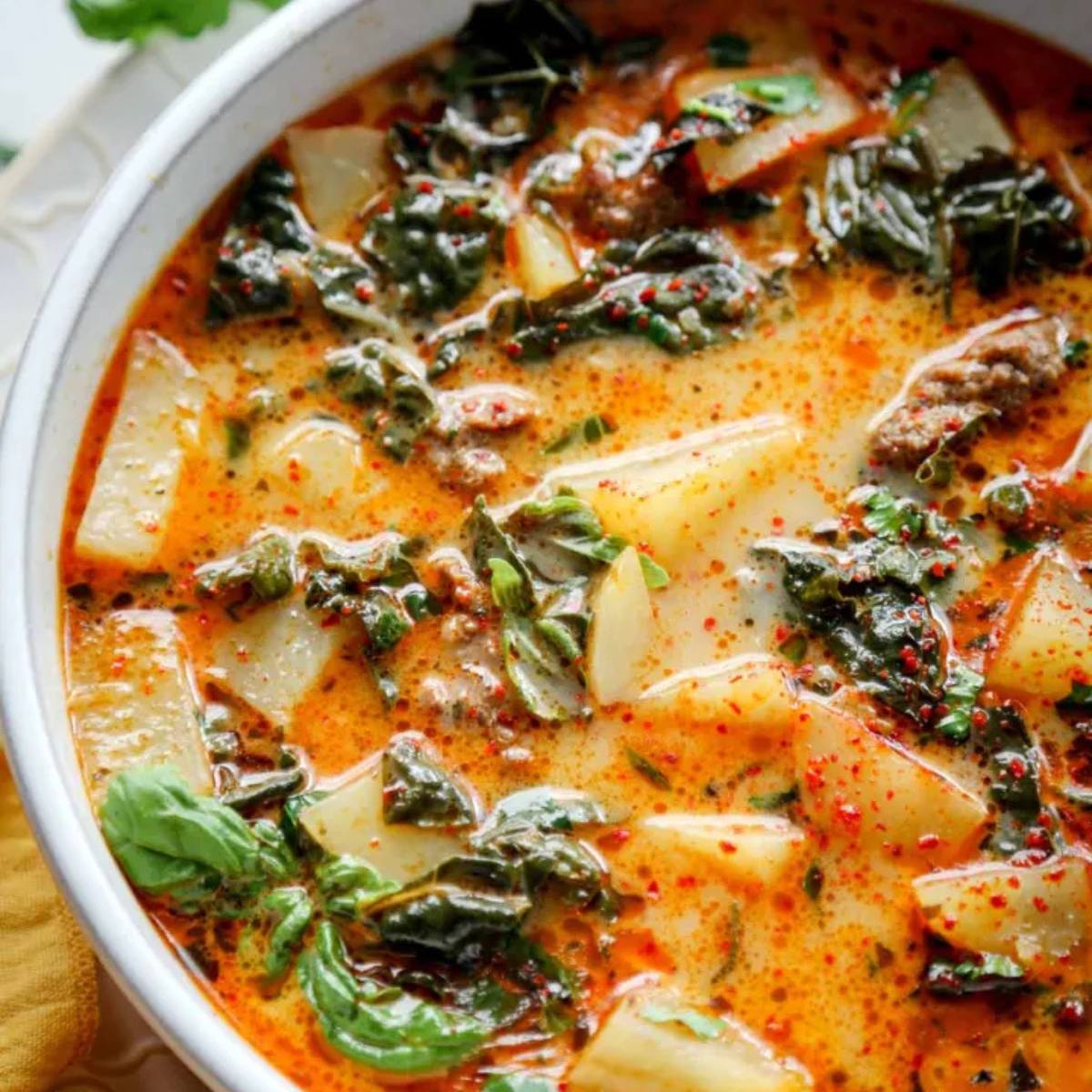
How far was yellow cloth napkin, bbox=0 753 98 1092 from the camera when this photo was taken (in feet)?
13.9

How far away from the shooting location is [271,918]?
4.06m

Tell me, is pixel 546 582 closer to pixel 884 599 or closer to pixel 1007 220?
pixel 884 599

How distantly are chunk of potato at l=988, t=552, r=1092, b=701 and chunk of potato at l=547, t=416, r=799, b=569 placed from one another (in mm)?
754

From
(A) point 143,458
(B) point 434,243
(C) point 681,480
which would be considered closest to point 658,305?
(C) point 681,480

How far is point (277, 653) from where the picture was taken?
4.25 m

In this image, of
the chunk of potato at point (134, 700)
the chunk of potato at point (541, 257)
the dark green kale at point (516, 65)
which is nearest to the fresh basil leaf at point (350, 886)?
the chunk of potato at point (134, 700)

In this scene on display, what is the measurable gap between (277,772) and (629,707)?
909 millimetres

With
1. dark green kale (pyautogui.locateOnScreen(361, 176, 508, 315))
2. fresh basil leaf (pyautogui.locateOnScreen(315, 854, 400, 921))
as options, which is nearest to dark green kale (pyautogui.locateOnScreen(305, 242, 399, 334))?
dark green kale (pyautogui.locateOnScreen(361, 176, 508, 315))

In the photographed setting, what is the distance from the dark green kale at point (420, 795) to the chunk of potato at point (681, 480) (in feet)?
2.56

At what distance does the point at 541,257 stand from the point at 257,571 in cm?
117

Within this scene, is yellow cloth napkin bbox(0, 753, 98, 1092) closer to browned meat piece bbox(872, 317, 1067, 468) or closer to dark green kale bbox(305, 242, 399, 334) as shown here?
dark green kale bbox(305, 242, 399, 334)

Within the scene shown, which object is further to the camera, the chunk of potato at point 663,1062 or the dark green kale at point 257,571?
the dark green kale at point 257,571

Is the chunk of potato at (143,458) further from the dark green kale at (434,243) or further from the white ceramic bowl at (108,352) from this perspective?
the dark green kale at (434,243)

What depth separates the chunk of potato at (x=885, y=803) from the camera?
4.14 m
